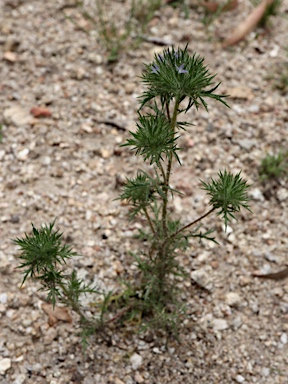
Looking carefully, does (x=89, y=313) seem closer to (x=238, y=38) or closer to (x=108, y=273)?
(x=108, y=273)

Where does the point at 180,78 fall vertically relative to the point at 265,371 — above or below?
above

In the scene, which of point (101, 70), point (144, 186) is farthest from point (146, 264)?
point (101, 70)

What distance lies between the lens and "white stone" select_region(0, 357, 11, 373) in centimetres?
292

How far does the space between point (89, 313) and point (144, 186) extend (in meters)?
1.05

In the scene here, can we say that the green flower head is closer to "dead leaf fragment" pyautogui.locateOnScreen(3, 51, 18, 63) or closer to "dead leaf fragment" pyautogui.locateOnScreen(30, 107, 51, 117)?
"dead leaf fragment" pyautogui.locateOnScreen(30, 107, 51, 117)

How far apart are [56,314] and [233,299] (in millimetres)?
1061

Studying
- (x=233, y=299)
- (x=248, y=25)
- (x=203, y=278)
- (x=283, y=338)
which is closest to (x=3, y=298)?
(x=203, y=278)

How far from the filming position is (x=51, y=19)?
4688mm

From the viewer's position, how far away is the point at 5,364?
2938 mm

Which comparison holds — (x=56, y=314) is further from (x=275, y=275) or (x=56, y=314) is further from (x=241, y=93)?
(x=241, y=93)

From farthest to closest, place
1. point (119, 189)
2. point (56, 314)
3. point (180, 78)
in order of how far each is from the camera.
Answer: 1. point (119, 189)
2. point (56, 314)
3. point (180, 78)

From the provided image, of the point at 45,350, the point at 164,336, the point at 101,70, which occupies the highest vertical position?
the point at 101,70

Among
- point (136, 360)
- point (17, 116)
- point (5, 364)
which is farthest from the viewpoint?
point (17, 116)

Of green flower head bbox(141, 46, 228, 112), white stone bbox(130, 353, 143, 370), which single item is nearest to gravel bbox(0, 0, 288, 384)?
white stone bbox(130, 353, 143, 370)
